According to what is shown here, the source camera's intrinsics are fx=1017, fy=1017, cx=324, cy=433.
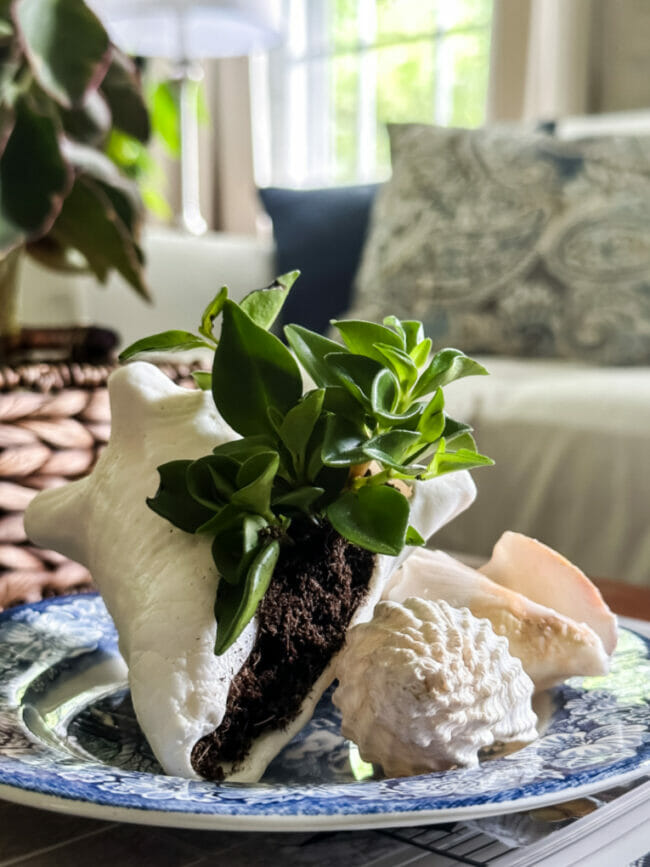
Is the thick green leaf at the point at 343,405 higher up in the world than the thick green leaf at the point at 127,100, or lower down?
lower down

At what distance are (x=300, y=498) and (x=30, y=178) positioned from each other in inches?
24.7

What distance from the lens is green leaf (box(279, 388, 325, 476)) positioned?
0.36 meters

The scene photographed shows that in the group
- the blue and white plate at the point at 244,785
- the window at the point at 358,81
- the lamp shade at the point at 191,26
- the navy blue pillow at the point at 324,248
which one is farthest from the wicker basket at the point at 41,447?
the window at the point at 358,81

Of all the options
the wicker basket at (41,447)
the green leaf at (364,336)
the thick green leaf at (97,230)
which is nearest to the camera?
the green leaf at (364,336)

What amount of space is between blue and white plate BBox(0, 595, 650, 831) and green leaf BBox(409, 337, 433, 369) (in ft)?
0.51

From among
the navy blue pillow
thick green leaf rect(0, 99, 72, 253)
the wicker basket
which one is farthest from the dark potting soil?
the navy blue pillow

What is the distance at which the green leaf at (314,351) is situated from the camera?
1.28 feet

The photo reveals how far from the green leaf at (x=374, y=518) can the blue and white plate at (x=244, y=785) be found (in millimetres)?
78

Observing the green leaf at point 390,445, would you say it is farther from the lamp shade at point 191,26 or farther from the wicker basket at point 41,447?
the lamp shade at point 191,26

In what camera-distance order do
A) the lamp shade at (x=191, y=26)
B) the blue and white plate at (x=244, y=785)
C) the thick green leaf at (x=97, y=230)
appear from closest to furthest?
the blue and white plate at (x=244, y=785)
the thick green leaf at (x=97, y=230)
the lamp shade at (x=191, y=26)

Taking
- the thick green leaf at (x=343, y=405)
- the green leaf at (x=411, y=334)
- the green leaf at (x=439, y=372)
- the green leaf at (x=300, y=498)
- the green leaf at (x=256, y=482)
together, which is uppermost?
the green leaf at (x=411, y=334)

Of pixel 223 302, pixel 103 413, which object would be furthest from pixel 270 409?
pixel 103 413

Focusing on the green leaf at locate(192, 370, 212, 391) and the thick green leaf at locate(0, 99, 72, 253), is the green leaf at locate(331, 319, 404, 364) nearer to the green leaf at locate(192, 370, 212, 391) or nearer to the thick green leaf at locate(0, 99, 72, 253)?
the green leaf at locate(192, 370, 212, 391)

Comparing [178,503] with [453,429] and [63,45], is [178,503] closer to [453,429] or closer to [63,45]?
[453,429]
